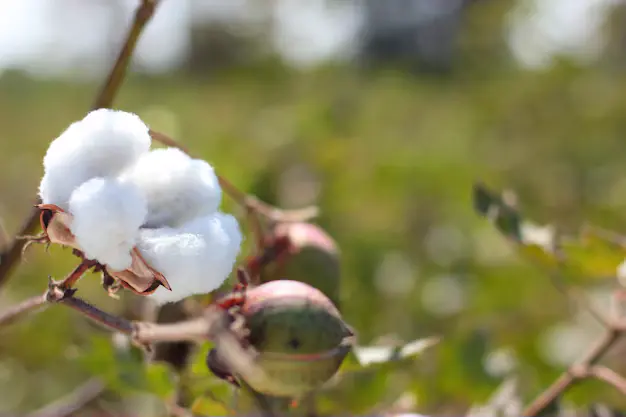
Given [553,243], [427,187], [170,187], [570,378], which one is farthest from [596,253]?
[427,187]

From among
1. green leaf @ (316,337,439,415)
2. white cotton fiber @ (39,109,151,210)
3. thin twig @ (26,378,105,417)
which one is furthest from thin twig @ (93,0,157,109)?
thin twig @ (26,378,105,417)

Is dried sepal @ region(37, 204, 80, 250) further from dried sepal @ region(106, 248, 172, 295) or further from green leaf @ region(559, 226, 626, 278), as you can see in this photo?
green leaf @ region(559, 226, 626, 278)

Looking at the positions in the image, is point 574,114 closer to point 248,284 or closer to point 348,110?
point 348,110

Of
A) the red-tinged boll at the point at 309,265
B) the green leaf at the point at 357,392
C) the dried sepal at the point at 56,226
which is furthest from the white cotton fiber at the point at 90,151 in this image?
the green leaf at the point at 357,392

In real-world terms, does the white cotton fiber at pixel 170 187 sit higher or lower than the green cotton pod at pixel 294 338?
higher

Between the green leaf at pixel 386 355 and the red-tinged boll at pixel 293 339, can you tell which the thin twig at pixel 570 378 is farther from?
the red-tinged boll at pixel 293 339
